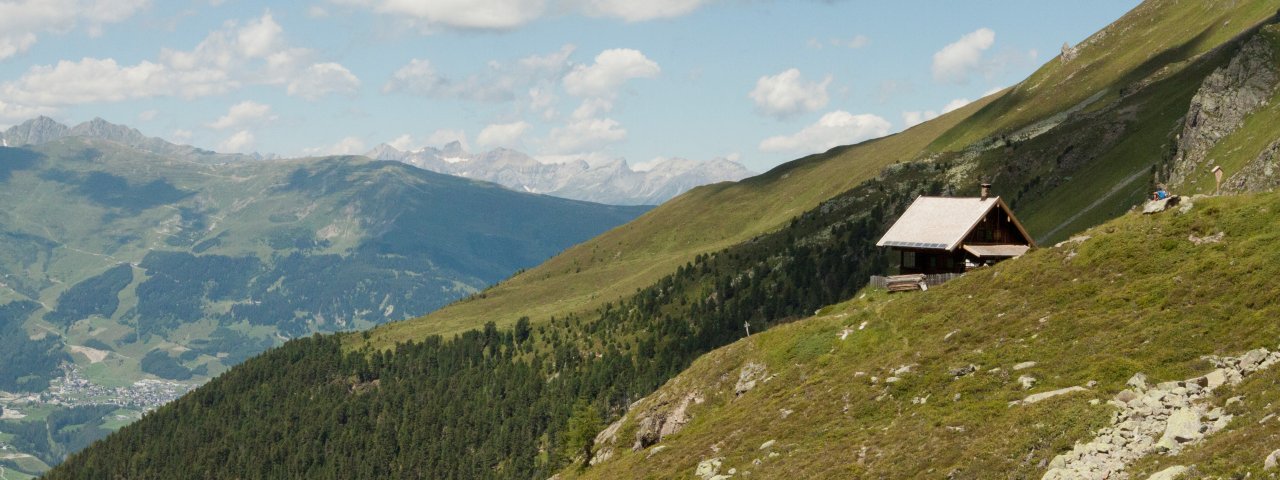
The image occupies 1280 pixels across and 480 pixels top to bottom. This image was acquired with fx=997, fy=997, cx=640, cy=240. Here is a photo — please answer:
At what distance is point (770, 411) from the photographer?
59594 millimetres

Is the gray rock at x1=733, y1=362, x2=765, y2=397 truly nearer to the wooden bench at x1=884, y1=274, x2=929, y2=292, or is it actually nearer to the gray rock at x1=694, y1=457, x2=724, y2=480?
the wooden bench at x1=884, y1=274, x2=929, y2=292

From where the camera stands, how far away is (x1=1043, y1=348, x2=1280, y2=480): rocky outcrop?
109ft

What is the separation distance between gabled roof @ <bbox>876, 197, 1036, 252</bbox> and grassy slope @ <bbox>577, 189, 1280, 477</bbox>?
A: 1036 cm

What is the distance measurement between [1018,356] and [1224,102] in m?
112

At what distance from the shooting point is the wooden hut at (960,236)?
74.8 meters

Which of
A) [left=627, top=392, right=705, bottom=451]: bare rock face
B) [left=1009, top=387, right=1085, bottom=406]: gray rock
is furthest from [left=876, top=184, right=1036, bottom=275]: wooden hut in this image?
[left=1009, top=387, right=1085, bottom=406]: gray rock

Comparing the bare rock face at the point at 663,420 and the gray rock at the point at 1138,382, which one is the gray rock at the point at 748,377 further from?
the gray rock at the point at 1138,382

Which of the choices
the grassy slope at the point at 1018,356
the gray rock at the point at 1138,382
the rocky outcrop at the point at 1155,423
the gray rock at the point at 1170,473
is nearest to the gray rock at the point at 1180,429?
the rocky outcrop at the point at 1155,423

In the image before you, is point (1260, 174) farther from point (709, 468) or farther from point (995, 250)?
point (709, 468)

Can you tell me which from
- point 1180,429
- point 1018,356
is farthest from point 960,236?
point 1180,429

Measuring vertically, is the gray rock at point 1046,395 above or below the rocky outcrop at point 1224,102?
below

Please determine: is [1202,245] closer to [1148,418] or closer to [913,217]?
[1148,418]

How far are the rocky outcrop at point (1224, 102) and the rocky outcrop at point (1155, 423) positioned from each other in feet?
349

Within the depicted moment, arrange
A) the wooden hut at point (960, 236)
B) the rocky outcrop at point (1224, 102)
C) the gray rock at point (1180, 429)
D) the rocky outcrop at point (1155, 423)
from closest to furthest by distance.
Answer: the gray rock at point (1180, 429), the rocky outcrop at point (1155, 423), the wooden hut at point (960, 236), the rocky outcrop at point (1224, 102)
